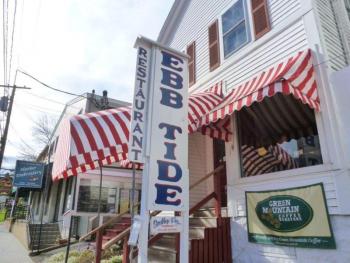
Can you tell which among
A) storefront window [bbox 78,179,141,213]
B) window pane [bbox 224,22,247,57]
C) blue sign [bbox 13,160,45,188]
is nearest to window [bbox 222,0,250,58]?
window pane [bbox 224,22,247,57]

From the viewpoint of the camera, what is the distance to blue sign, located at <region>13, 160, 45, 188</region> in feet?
52.5

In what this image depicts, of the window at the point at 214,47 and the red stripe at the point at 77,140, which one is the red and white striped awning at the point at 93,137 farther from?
the window at the point at 214,47

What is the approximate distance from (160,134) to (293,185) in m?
2.64

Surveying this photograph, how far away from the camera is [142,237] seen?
313 centimetres

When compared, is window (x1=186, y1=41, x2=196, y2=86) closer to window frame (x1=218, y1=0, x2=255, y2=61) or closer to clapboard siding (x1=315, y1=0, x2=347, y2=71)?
window frame (x1=218, y1=0, x2=255, y2=61)

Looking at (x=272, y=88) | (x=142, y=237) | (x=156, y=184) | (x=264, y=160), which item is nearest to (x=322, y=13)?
(x=272, y=88)

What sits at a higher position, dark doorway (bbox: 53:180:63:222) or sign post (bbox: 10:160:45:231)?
sign post (bbox: 10:160:45:231)

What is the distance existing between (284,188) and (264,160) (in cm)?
111

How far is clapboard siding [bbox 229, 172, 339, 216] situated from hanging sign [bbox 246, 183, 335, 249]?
0.08m

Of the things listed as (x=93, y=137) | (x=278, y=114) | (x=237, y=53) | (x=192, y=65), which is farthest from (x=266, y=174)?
(x=192, y=65)

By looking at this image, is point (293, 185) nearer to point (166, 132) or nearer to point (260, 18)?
point (166, 132)

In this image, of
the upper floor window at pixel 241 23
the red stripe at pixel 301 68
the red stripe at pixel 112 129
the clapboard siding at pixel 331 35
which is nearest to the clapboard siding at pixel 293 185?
the red stripe at pixel 301 68

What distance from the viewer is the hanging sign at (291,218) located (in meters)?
4.32

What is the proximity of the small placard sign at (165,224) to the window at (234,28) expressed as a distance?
15.9ft
